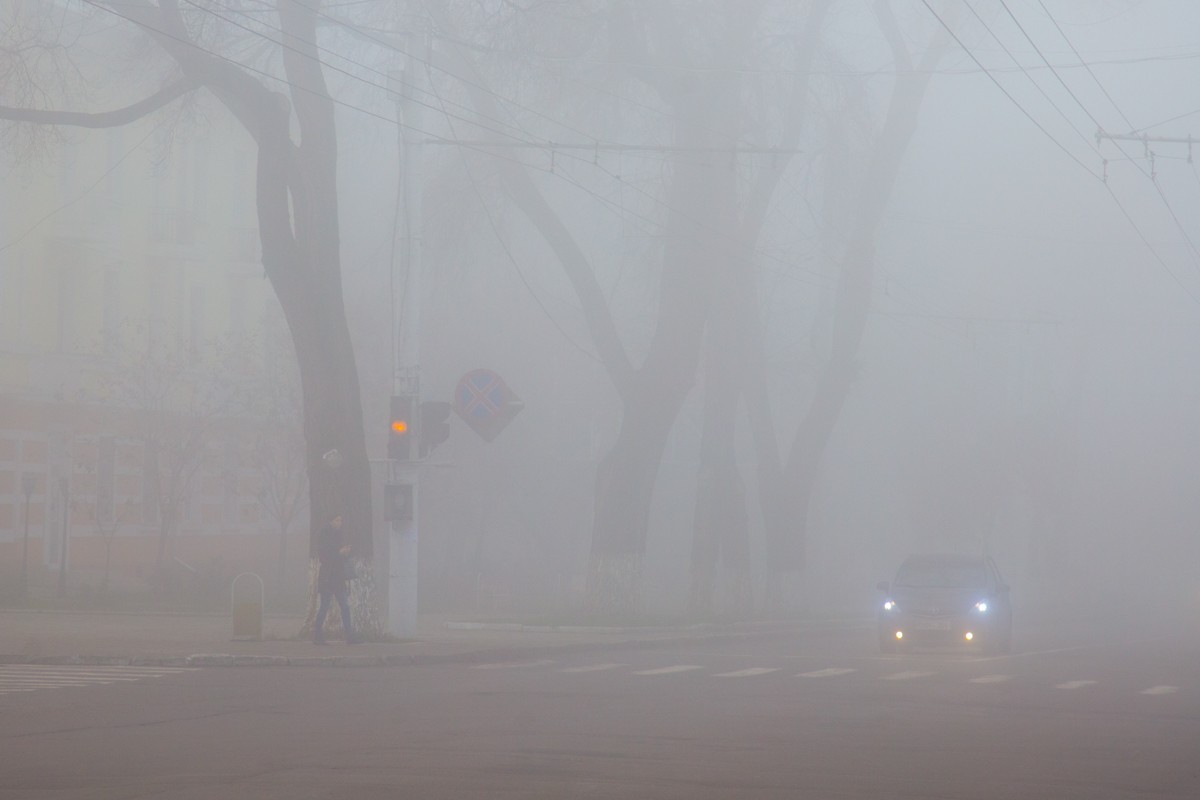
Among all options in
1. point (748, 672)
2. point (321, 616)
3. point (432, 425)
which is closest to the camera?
point (748, 672)

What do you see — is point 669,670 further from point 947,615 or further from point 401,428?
point 947,615

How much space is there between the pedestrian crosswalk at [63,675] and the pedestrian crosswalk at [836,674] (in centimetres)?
424

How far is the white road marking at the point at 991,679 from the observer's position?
19.0 m

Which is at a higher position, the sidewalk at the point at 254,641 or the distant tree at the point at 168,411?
the distant tree at the point at 168,411

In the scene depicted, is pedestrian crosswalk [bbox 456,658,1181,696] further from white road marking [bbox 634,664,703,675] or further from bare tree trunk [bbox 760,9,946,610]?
bare tree trunk [bbox 760,9,946,610]

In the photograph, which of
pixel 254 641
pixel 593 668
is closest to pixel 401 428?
pixel 254 641

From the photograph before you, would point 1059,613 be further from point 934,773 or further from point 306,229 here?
point 934,773

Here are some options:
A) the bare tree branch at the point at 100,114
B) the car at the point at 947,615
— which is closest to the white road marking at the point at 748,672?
the car at the point at 947,615

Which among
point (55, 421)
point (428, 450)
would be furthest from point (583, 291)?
point (55, 421)

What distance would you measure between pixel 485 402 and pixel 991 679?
27.6 feet

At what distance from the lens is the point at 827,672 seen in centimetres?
2030

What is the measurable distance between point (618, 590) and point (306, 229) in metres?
11.2

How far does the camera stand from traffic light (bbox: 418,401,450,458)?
2323cm

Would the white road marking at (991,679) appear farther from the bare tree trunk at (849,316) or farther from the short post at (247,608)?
the bare tree trunk at (849,316)
